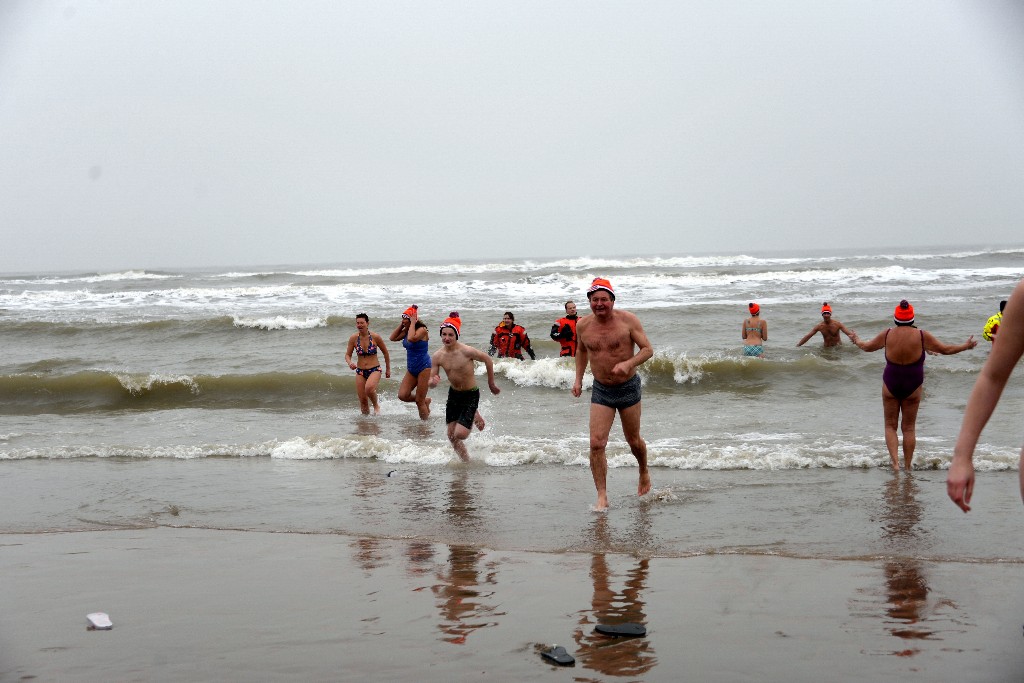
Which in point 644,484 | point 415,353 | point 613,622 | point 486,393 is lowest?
point 486,393

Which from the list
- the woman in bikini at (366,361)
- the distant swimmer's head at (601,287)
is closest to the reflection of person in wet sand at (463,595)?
the distant swimmer's head at (601,287)

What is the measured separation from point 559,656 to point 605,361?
344 cm

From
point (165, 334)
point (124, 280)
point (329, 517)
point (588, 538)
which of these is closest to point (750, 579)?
point (588, 538)

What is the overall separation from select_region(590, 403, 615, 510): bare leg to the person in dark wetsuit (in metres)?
3.01

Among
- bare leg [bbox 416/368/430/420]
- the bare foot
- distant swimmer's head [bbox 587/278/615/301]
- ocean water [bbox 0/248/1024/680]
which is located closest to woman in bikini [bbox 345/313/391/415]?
ocean water [bbox 0/248/1024/680]

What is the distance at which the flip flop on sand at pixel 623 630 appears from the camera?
13.4 feet

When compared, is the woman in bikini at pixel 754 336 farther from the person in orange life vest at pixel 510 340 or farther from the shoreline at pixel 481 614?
the shoreline at pixel 481 614

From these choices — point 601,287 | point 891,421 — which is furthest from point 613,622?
point 891,421

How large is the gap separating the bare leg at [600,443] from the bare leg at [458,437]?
2.44 meters

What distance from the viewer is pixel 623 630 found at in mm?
4098

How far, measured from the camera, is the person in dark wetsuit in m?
8.33

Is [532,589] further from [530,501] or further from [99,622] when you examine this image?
[530,501]

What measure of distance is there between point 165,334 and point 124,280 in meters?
28.0

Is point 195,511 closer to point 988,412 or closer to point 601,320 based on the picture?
point 601,320
